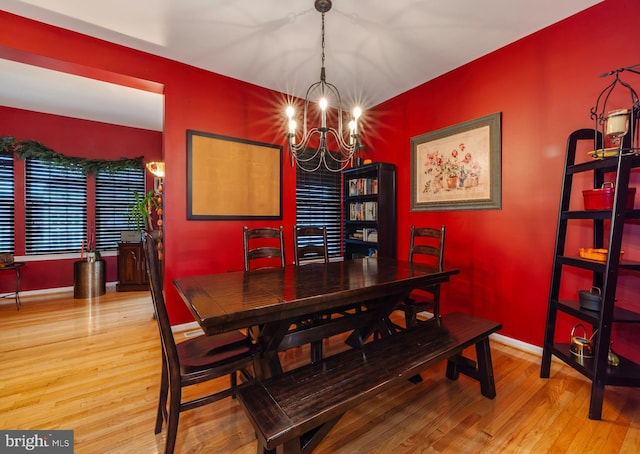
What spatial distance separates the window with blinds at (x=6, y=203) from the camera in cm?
391

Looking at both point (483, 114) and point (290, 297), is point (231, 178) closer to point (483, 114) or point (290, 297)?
point (290, 297)

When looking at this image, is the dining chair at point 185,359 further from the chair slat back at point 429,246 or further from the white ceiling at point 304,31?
the white ceiling at point 304,31

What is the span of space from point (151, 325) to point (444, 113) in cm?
409

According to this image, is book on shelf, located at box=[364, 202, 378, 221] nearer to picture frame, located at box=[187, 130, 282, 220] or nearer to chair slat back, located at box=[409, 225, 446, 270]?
chair slat back, located at box=[409, 225, 446, 270]

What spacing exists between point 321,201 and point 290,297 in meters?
2.88

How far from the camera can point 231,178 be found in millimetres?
3199

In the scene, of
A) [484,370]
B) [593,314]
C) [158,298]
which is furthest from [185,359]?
[593,314]

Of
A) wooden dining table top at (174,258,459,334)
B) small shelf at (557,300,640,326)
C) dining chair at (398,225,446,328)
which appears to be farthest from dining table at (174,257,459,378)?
small shelf at (557,300,640,326)

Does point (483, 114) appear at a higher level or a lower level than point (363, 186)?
higher

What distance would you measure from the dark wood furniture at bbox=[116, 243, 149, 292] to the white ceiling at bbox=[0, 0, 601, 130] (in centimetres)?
238

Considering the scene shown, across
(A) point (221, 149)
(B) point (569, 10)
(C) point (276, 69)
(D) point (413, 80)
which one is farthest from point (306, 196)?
(B) point (569, 10)

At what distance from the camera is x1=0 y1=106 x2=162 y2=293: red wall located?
3.99 m

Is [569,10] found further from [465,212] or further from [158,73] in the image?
[158,73]

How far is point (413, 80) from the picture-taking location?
10.7 feet
